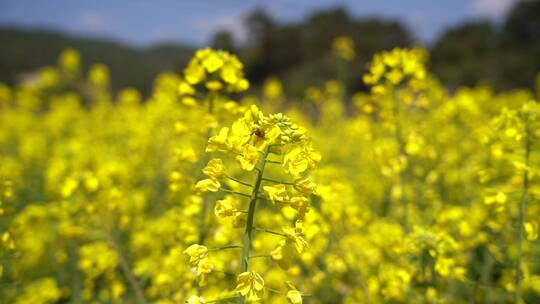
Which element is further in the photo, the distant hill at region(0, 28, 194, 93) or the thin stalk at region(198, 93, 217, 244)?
the distant hill at region(0, 28, 194, 93)

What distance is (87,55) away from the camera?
48.6m

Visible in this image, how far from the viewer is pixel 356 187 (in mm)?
5949

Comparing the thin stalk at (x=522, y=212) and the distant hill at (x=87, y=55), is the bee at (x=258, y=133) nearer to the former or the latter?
the thin stalk at (x=522, y=212)

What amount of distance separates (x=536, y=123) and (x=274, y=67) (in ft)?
94.7

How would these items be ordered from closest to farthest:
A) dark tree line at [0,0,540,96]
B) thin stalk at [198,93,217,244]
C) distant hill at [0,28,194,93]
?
thin stalk at [198,93,217,244] < dark tree line at [0,0,540,96] < distant hill at [0,28,194,93]

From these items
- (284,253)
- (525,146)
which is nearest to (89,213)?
(284,253)

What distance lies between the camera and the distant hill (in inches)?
1544

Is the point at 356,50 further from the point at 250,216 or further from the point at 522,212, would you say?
the point at 250,216

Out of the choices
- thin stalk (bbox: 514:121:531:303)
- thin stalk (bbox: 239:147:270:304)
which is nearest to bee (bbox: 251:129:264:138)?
thin stalk (bbox: 239:147:270:304)

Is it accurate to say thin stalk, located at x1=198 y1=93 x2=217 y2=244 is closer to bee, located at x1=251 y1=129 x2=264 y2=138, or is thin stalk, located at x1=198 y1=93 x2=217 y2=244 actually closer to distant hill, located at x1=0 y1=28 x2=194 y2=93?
bee, located at x1=251 y1=129 x2=264 y2=138

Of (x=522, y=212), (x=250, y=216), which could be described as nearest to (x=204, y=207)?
(x=250, y=216)

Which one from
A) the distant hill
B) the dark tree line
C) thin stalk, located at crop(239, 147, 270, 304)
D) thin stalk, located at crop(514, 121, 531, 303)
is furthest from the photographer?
the distant hill

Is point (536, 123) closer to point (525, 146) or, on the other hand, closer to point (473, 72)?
point (525, 146)

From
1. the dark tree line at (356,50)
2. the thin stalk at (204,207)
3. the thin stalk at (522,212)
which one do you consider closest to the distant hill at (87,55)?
the dark tree line at (356,50)
